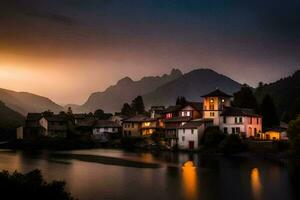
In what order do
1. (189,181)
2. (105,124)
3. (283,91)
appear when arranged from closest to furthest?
(189,181)
(105,124)
(283,91)

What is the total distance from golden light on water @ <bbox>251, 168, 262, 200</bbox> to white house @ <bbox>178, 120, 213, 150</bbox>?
116 feet

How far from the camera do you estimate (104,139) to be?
113000mm

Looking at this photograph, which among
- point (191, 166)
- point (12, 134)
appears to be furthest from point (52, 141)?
point (191, 166)

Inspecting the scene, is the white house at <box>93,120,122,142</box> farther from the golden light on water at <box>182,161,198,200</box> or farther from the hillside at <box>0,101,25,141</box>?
the golden light on water at <box>182,161,198,200</box>

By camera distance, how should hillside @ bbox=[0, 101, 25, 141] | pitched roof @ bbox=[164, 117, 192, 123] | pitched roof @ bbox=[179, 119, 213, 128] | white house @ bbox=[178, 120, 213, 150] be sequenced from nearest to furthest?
white house @ bbox=[178, 120, 213, 150] → pitched roof @ bbox=[179, 119, 213, 128] → pitched roof @ bbox=[164, 117, 192, 123] → hillside @ bbox=[0, 101, 25, 141]

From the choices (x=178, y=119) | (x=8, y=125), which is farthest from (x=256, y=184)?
(x=8, y=125)

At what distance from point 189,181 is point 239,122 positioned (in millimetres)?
46572

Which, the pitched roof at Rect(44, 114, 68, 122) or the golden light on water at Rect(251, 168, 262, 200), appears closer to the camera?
the golden light on water at Rect(251, 168, 262, 200)

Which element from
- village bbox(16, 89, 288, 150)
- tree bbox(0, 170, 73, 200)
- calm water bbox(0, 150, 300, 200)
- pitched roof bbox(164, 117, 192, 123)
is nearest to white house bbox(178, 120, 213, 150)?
village bbox(16, 89, 288, 150)

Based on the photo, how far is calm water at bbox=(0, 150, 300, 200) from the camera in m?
36.8

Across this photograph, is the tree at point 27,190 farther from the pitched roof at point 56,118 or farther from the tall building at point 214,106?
the pitched roof at point 56,118

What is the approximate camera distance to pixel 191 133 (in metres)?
89.4

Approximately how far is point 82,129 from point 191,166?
216 feet

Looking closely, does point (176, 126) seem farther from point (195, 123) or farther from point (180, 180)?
point (180, 180)
